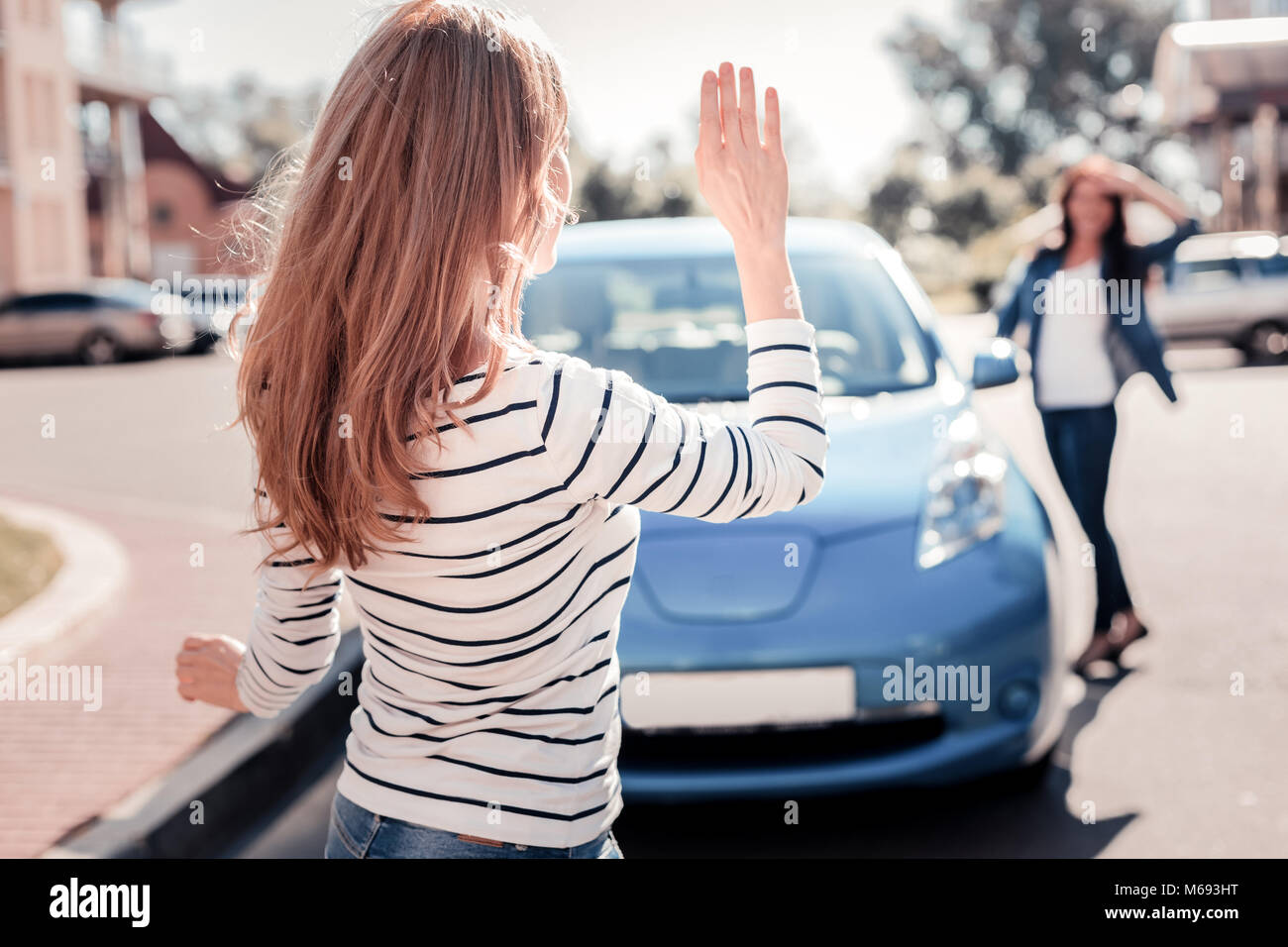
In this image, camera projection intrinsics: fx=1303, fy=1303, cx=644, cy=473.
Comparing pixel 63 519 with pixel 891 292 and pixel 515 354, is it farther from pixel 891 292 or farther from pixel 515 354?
pixel 515 354

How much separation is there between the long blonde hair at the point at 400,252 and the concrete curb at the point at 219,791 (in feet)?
5.78

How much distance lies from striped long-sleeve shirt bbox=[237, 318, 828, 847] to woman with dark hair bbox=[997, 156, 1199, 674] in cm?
389

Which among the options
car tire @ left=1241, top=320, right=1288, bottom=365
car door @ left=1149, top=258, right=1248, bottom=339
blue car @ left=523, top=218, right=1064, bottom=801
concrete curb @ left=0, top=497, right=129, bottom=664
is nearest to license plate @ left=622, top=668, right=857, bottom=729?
blue car @ left=523, top=218, right=1064, bottom=801

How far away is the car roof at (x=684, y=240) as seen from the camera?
177 inches

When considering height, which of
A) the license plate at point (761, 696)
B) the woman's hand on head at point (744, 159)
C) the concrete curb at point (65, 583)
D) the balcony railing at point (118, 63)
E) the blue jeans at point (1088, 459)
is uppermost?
the balcony railing at point (118, 63)

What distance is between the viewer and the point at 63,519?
7746 mm

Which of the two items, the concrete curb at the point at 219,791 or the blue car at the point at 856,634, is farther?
the concrete curb at the point at 219,791

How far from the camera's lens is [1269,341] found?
16344 mm

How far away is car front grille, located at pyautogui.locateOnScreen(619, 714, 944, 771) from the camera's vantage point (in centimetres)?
306

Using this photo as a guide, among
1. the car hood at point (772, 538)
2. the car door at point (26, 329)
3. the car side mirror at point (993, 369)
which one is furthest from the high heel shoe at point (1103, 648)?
the car door at point (26, 329)

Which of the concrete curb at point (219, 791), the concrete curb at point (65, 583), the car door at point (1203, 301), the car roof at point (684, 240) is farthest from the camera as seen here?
the car door at point (1203, 301)

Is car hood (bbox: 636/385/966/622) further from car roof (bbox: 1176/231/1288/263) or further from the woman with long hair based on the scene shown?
car roof (bbox: 1176/231/1288/263)

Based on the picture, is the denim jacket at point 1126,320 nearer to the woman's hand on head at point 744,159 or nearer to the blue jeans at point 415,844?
the woman's hand on head at point 744,159
